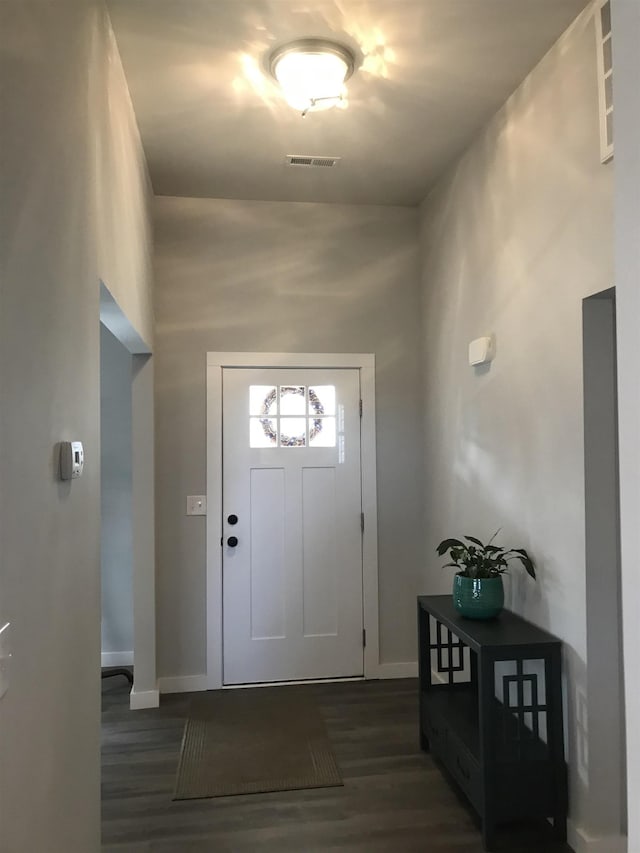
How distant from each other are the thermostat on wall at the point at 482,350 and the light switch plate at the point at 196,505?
178 cm

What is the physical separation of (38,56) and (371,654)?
11.5 ft

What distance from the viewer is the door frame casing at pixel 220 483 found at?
3.74 meters

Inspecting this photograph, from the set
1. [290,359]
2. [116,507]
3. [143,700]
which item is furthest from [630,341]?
[116,507]

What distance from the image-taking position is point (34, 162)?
1289mm

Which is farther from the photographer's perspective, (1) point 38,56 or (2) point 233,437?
(2) point 233,437

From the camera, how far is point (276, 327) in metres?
3.83

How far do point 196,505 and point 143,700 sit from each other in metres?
1.11

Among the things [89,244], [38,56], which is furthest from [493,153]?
[38,56]

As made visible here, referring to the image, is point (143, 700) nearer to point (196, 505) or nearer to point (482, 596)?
point (196, 505)

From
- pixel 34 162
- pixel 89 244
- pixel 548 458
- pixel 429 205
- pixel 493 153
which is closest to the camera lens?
pixel 34 162

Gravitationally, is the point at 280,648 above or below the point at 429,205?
below

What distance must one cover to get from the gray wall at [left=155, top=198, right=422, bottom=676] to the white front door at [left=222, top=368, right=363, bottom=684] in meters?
0.17

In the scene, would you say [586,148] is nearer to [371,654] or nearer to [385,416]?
[385,416]

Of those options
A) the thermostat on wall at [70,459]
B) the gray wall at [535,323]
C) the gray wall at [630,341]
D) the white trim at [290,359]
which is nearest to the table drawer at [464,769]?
the gray wall at [535,323]
